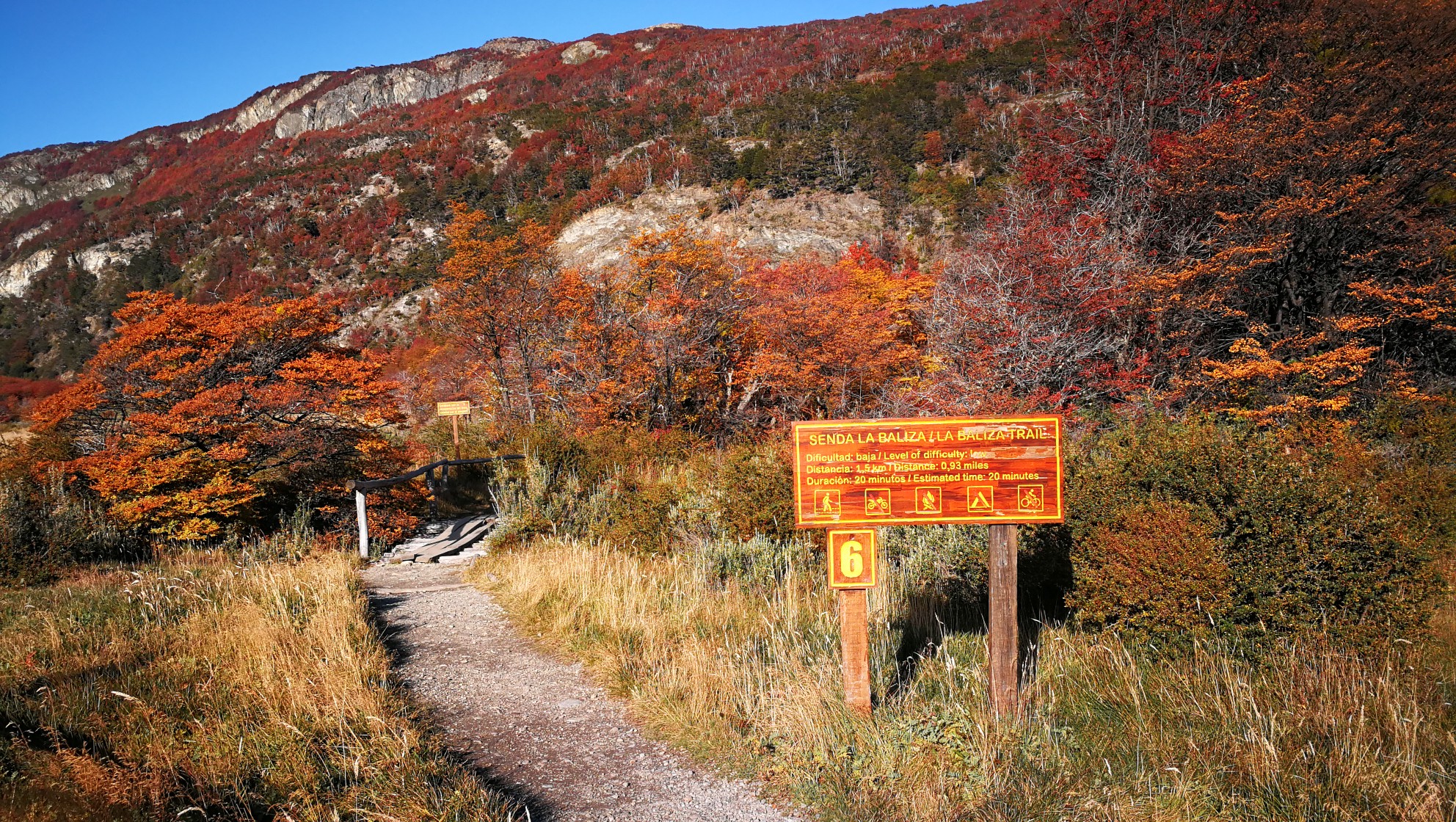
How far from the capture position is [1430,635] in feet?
15.0

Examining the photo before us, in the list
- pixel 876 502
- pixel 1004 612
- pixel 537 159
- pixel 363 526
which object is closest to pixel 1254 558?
pixel 1004 612

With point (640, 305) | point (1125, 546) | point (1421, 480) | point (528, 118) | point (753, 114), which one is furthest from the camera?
Result: point (528, 118)

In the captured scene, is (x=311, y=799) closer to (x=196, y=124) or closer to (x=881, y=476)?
(x=881, y=476)

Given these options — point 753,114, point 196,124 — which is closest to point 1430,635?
point 753,114

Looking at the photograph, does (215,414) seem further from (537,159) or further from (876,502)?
(537,159)

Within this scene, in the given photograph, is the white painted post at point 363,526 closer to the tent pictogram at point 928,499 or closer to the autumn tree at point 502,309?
the tent pictogram at point 928,499

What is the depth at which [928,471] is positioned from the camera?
12.1ft

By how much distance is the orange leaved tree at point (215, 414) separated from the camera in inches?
420

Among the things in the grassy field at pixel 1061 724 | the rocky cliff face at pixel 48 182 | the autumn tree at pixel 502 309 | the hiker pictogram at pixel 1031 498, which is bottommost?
the grassy field at pixel 1061 724

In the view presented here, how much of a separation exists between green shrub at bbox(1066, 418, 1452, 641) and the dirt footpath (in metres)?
2.62

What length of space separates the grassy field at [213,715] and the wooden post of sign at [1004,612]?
2467mm

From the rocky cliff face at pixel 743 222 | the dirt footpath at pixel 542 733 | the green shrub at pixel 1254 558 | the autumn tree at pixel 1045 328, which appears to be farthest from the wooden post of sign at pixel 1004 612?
the rocky cliff face at pixel 743 222

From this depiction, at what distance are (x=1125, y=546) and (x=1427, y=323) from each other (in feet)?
44.5

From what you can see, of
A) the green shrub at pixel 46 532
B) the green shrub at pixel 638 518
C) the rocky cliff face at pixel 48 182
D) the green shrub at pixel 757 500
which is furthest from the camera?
the rocky cliff face at pixel 48 182
